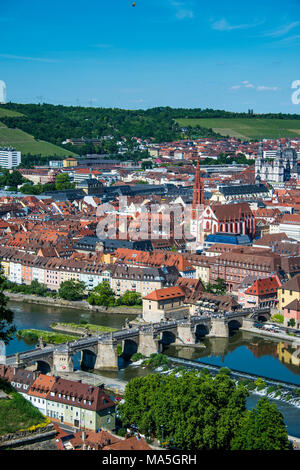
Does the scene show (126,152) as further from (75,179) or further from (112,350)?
(112,350)

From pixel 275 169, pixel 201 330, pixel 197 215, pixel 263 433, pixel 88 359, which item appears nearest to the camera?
pixel 263 433

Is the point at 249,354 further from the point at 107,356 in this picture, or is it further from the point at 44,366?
the point at 44,366

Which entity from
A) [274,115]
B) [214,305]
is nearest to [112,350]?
[214,305]

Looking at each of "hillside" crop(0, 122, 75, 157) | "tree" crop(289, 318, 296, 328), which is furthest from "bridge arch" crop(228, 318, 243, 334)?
"hillside" crop(0, 122, 75, 157)

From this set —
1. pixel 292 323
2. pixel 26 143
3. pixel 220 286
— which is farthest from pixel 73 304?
pixel 26 143

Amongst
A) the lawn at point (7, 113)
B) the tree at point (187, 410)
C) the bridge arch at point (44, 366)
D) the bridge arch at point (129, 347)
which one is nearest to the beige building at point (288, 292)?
the bridge arch at point (129, 347)

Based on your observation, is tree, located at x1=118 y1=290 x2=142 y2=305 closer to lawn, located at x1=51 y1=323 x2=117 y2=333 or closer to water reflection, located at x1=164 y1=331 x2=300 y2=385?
lawn, located at x1=51 y1=323 x2=117 y2=333

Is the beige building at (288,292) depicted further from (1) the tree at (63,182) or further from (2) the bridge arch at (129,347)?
(1) the tree at (63,182)
